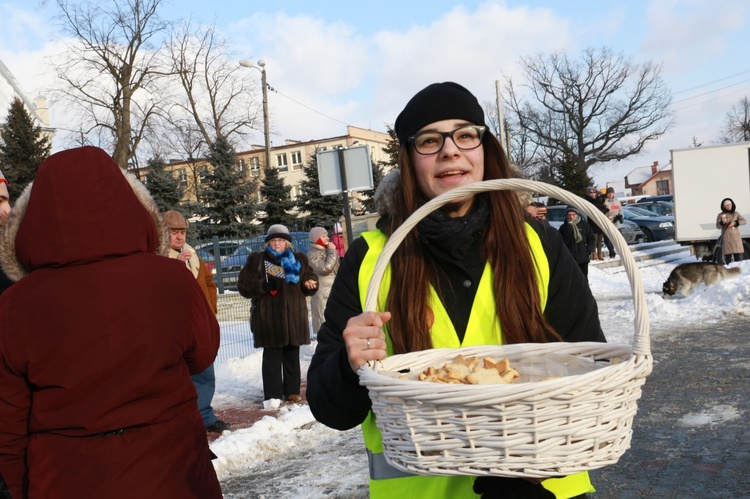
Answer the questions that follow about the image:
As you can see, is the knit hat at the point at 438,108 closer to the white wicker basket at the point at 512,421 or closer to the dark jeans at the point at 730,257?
the white wicker basket at the point at 512,421

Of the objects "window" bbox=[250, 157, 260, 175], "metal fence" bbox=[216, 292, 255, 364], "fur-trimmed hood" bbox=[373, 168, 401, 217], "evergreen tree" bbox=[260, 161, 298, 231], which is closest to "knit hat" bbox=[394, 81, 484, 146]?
"fur-trimmed hood" bbox=[373, 168, 401, 217]

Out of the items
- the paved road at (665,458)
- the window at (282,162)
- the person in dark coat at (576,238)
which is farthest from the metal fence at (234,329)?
the window at (282,162)

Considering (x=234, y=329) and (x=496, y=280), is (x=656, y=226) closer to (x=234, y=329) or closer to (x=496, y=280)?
(x=234, y=329)

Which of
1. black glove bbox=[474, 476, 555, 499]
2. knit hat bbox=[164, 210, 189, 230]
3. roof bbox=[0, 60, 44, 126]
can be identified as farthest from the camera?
roof bbox=[0, 60, 44, 126]

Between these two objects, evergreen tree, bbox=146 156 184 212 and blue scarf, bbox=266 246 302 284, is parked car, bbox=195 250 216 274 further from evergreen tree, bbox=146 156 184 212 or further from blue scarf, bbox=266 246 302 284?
blue scarf, bbox=266 246 302 284

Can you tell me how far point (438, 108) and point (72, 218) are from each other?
142cm

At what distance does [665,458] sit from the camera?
530cm

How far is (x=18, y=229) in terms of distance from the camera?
270cm

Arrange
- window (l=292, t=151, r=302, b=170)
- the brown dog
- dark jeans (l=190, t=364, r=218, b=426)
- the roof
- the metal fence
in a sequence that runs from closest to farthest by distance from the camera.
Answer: dark jeans (l=190, t=364, r=218, b=426) → the metal fence → the brown dog → the roof → window (l=292, t=151, r=302, b=170)

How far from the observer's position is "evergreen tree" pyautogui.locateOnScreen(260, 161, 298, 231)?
32.5 metres

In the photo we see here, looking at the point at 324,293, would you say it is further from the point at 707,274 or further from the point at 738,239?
the point at 738,239

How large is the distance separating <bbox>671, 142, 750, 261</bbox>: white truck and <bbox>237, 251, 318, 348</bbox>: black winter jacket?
1656 cm

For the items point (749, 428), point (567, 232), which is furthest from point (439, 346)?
point (567, 232)

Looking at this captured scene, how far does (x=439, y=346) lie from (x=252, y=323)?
6.28 meters
